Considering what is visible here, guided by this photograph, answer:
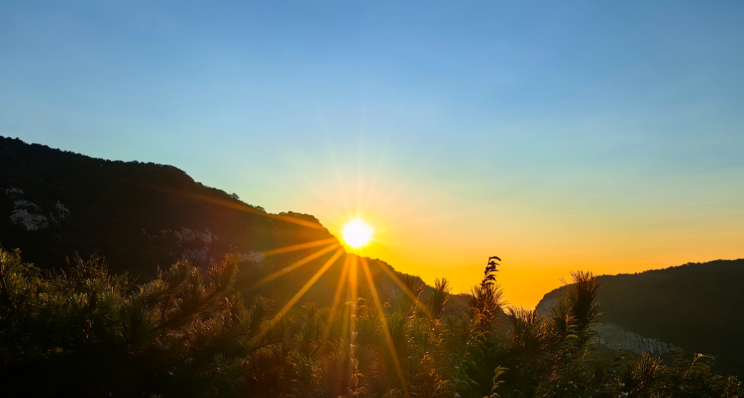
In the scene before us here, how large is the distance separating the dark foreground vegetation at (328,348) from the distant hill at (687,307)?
57.6 m

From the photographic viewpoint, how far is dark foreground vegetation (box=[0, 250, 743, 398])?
201 inches

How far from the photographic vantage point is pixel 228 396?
6.84 meters

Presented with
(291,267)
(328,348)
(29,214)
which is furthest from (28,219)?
(328,348)

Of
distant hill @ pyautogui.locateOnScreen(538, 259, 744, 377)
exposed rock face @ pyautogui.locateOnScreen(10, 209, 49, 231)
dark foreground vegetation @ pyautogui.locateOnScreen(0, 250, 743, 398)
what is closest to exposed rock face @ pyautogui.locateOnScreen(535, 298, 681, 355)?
distant hill @ pyautogui.locateOnScreen(538, 259, 744, 377)

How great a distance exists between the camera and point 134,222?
134 feet

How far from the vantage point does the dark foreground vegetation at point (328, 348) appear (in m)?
5.12

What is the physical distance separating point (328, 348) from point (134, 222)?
41.3m

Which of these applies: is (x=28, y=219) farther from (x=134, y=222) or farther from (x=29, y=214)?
(x=134, y=222)

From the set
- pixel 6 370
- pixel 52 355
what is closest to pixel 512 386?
pixel 52 355

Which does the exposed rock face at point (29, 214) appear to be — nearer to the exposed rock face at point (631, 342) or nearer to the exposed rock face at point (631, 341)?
the exposed rock face at point (631, 341)

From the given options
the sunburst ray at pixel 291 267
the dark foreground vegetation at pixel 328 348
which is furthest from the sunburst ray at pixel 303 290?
the sunburst ray at pixel 291 267

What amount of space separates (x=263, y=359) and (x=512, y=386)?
5.72 meters

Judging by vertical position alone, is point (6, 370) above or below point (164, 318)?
below

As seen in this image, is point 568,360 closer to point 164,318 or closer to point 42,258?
point 164,318
